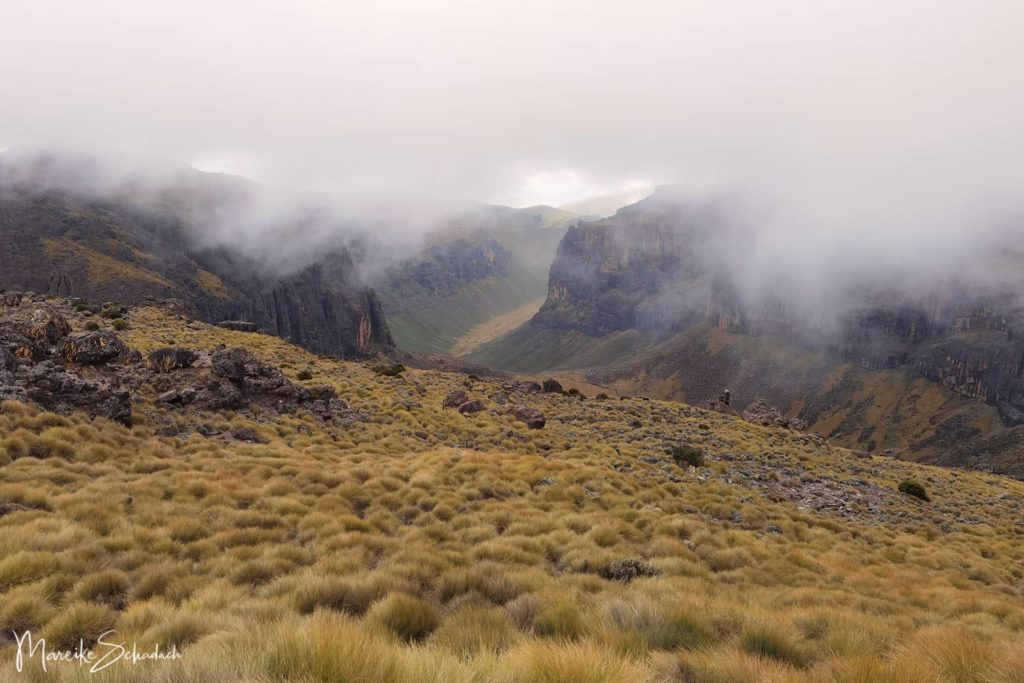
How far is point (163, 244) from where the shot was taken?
545ft

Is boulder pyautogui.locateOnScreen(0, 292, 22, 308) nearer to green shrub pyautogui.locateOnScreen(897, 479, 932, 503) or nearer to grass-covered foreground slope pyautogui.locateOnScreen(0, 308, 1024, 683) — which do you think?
grass-covered foreground slope pyautogui.locateOnScreen(0, 308, 1024, 683)

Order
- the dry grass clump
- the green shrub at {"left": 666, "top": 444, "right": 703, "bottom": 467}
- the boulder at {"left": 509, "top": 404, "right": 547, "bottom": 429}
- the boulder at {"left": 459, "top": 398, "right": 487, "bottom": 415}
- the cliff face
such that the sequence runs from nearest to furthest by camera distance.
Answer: the dry grass clump
the green shrub at {"left": 666, "top": 444, "right": 703, "bottom": 467}
the boulder at {"left": 509, "top": 404, "right": 547, "bottom": 429}
the boulder at {"left": 459, "top": 398, "right": 487, "bottom": 415}
the cliff face

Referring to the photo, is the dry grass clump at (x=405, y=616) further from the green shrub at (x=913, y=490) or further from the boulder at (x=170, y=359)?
the green shrub at (x=913, y=490)

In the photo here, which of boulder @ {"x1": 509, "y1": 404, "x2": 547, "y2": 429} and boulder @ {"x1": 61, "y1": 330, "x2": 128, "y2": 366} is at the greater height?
boulder @ {"x1": 61, "y1": 330, "x2": 128, "y2": 366}

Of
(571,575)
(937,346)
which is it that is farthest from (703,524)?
(937,346)

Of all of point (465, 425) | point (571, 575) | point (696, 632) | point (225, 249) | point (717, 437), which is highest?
point (225, 249)

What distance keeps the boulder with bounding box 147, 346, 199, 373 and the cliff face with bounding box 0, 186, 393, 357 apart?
7942cm

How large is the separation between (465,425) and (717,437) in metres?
16.6

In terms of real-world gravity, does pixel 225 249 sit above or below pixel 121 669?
above

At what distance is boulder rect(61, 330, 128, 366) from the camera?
742 inches

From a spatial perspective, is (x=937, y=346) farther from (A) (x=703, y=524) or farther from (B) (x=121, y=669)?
Result: (B) (x=121, y=669)

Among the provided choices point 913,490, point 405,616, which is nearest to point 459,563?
point 405,616

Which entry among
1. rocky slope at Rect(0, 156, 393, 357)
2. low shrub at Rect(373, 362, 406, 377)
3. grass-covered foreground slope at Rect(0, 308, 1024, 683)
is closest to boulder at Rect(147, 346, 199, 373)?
grass-covered foreground slope at Rect(0, 308, 1024, 683)

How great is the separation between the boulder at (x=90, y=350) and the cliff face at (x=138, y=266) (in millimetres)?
80891
